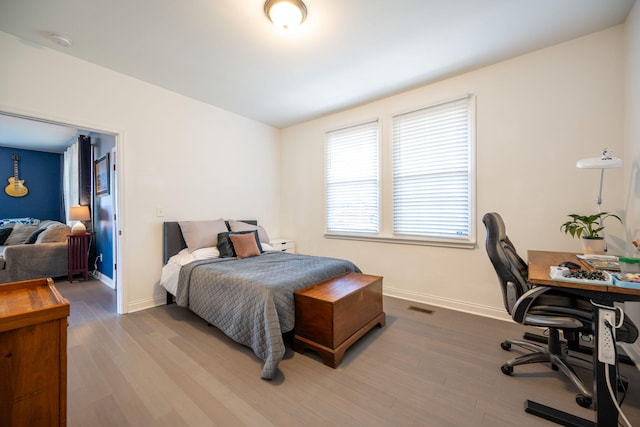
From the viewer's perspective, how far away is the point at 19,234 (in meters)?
4.55

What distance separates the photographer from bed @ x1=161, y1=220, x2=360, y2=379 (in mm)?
1953

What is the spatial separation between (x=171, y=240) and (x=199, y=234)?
35 centimetres

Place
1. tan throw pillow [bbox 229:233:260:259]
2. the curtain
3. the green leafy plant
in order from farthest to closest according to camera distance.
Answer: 1. the curtain
2. tan throw pillow [bbox 229:233:260:259]
3. the green leafy plant

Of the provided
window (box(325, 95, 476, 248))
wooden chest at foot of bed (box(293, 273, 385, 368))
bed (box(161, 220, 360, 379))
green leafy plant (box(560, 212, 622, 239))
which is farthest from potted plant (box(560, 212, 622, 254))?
bed (box(161, 220, 360, 379))

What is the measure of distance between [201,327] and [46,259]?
Result: 344cm

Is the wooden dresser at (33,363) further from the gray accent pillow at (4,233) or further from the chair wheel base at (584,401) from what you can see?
the gray accent pillow at (4,233)

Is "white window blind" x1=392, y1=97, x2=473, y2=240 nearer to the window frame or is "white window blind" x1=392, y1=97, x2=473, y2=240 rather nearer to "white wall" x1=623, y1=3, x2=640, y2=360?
the window frame

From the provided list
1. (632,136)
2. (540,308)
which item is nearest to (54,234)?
(540,308)

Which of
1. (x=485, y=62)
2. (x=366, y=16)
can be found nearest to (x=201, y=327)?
(x=366, y=16)

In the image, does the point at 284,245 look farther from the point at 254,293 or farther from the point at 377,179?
the point at 254,293

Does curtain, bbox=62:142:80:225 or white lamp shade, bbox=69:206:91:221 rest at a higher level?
curtain, bbox=62:142:80:225

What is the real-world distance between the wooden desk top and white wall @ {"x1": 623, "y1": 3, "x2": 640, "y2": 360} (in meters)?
0.51

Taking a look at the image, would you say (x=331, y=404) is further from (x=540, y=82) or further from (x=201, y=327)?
(x=540, y=82)

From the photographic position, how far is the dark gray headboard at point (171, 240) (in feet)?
10.5
